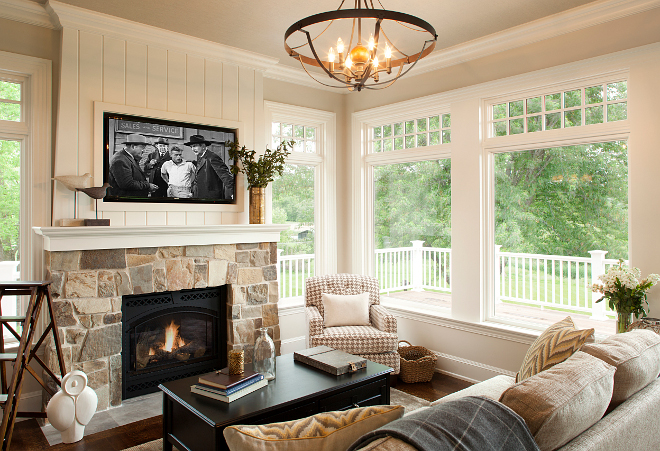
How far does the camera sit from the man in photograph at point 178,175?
3.82 m

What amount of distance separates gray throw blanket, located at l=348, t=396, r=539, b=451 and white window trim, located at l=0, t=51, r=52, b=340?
3230 millimetres

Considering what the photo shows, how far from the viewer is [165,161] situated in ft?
12.5

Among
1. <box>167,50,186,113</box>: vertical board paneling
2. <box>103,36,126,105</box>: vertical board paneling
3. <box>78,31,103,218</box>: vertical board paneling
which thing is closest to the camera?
<box>78,31,103,218</box>: vertical board paneling

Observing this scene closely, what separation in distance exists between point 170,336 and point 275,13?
274 cm

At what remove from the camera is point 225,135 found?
4.16m

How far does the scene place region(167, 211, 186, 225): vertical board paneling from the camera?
385 centimetres

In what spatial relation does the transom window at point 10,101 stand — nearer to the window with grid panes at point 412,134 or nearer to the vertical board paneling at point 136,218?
the vertical board paneling at point 136,218

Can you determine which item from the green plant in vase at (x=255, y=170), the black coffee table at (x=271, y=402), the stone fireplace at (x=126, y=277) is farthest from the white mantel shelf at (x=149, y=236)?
the black coffee table at (x=271, y=402)

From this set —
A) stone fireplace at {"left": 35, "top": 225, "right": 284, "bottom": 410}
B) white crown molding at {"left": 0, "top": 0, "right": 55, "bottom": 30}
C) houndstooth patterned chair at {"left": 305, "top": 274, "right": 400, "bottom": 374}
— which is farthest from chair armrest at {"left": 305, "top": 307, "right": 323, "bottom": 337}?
white crown molding at {"left": 0, "top": 0, "right": 55, "bottom": 30}

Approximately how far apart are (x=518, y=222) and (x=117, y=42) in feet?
11.9

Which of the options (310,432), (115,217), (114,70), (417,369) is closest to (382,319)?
(417,369)

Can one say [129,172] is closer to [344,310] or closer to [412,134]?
[344,310]

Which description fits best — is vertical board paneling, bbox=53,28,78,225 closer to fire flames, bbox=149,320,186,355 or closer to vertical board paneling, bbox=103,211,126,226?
vertical board paneling, bbox=103,211,126,226

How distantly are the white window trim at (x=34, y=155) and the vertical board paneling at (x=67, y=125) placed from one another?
128mm
